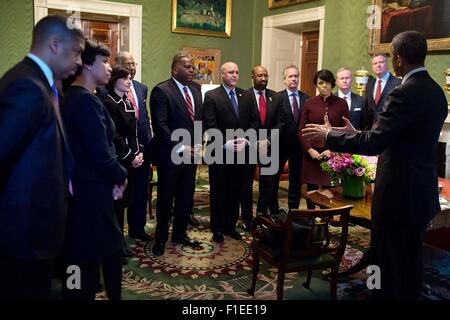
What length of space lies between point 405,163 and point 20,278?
2063 millimetres

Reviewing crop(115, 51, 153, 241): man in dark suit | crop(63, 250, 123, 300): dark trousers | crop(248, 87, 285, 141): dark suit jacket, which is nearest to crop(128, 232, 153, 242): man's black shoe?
crop(115, 51, 153, 241): man in dark suit

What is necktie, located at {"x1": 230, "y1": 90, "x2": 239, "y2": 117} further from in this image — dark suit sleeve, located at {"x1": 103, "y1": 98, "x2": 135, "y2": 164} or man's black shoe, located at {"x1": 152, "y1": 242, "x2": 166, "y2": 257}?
man's black shoe, located at {"x1": 152, "y1": 242, "x2": 166, "y2": 257}

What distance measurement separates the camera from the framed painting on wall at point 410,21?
223 inches

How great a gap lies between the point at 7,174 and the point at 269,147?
3458 mm

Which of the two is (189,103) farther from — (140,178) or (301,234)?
(301,234)

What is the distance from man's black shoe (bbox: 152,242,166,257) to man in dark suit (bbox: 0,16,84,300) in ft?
7.14

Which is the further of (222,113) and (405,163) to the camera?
(222,113)

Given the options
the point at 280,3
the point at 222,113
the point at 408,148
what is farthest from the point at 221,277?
the point at 280,3

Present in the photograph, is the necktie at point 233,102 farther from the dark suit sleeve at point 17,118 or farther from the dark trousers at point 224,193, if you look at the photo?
the dark suit sleeve at point 17,118

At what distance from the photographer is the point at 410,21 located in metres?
6.04

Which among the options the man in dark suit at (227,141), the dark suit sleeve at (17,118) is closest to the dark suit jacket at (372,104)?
the man in dark suit at (227,141)

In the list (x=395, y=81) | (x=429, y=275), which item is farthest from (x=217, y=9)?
(x=429, y=275)

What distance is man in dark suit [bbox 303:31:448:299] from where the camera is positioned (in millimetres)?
2541

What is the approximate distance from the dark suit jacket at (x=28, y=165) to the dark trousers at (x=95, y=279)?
0.45 meters
